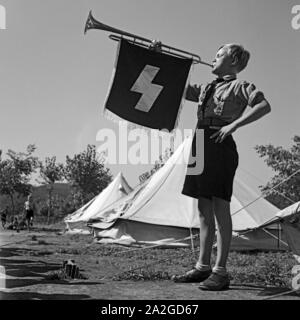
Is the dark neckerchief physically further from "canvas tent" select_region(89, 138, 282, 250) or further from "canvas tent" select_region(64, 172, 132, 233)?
"canvas tent" select_region(64, 172, 132, 233)

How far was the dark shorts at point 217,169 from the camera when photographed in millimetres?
2848

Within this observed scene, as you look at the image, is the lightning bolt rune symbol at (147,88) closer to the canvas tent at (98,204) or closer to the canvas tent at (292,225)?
the canvas tent at (292,225)

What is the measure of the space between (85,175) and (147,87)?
35.9 m

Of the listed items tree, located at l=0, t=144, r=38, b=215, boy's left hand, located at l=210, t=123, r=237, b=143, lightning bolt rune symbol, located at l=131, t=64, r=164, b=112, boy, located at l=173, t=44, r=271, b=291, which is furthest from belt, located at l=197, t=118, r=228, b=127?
tree, located at l=0, t=144, r=38, b=215

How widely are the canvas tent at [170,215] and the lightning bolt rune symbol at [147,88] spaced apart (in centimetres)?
549

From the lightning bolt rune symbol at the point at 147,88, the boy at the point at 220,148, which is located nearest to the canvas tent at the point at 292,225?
the boy at the point at 220,148

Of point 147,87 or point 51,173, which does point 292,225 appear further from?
point 51,173

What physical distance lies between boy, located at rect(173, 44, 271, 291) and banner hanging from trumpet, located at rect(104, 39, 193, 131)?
294mm

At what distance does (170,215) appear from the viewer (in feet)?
29.0

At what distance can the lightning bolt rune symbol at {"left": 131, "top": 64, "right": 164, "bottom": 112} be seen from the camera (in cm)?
324

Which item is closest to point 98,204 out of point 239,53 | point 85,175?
point 239,53
